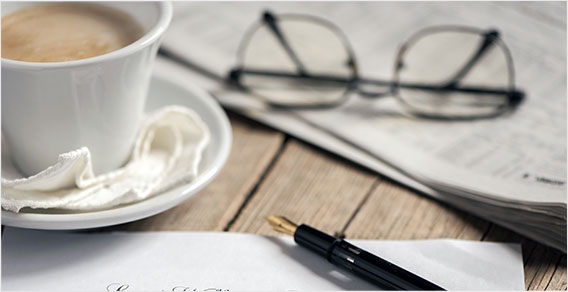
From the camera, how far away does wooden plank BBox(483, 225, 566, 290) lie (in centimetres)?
54

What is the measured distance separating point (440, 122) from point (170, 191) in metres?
0.35

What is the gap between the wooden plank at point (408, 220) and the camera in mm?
596

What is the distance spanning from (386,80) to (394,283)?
1.24ft

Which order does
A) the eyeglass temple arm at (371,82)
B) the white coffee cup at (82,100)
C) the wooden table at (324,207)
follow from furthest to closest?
the eyeglass temple arm at (371,82) → the wooden table at (324,207) → the white coffee cup at (82,100)

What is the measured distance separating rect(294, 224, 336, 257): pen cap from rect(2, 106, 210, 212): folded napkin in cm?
11

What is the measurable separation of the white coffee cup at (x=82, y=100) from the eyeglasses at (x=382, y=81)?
248 millimetres

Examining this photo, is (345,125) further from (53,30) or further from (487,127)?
(53,30)

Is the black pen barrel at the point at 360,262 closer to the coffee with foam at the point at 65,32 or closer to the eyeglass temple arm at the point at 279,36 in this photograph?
the coffee with foam at the point at 65,32

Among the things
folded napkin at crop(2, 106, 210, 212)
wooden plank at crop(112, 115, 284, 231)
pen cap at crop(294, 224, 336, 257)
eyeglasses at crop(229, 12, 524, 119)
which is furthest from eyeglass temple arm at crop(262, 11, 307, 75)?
pen cap at crop(294, 224, 336, 257)

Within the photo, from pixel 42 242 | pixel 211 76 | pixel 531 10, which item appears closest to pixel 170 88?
pixel 211 76

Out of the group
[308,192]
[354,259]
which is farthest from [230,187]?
[354,259]

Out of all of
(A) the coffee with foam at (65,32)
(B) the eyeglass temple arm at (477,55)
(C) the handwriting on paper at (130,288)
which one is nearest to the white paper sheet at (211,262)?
(C) the handwriting on paper at (130,288)

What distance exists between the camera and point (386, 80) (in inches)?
32.3

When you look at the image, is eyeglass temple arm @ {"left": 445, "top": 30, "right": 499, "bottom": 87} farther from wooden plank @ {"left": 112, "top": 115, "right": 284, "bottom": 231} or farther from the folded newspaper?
wooden plank @ {"left": 112, "top": 115, "right": 284, "bottom": 231}
